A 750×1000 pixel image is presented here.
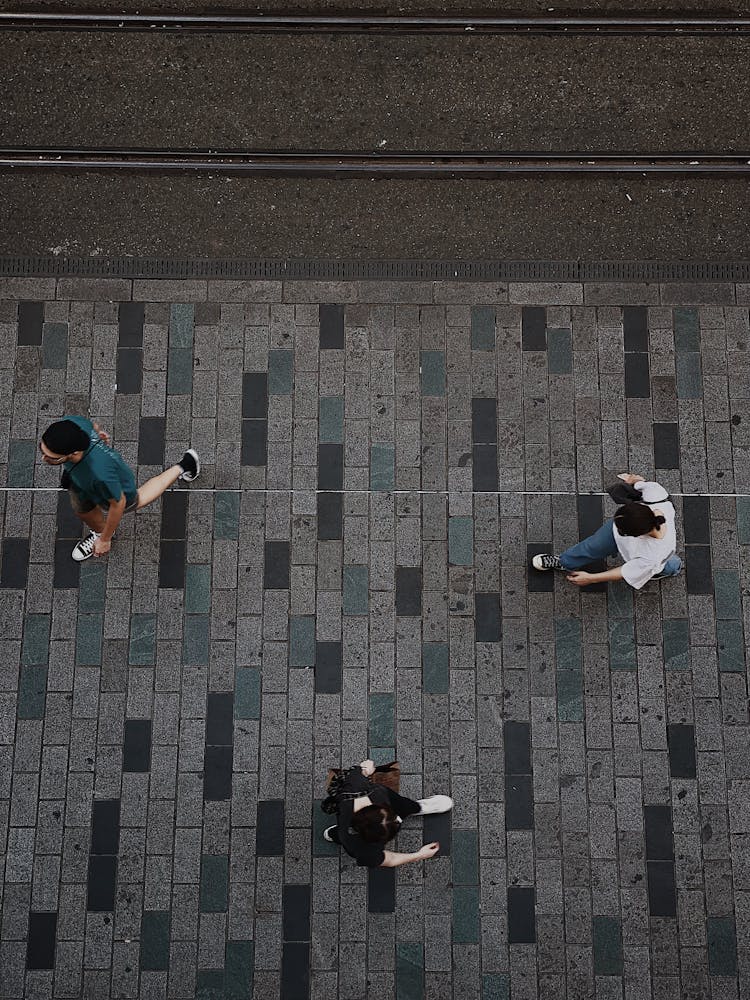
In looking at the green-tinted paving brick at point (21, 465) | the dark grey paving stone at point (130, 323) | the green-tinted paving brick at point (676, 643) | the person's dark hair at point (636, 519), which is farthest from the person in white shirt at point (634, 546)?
the green-tinted paving brick at point (21, 465)

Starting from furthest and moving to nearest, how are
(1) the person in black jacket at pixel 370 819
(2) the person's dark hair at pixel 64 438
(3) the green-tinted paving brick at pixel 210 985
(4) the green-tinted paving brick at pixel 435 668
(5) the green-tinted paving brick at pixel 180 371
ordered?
(5) the green-tinted paving brick at pixel 180 371 < (4) the green-tinted paving brick at pixel 435 668 < (3) the green-tinted paving brick at pixel 210 985 < (1) the person in black jacket at pixel 370 819 < (2) the person's dark hair at pixel 64 438

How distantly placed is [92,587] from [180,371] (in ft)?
5.89

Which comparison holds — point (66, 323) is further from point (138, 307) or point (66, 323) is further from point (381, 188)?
point (381, 188)

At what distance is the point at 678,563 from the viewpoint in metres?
6.47

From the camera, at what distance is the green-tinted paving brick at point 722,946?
6.37m

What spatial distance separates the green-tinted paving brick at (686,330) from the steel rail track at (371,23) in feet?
7.99

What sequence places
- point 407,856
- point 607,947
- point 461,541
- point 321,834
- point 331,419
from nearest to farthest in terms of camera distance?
point 407,856
point 607,947
point 321,834
point 461,541
point 331,419

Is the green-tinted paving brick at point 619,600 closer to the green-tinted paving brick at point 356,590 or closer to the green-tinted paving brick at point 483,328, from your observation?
the green-tinted paving brick at point 356,590

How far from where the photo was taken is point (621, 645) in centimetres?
674

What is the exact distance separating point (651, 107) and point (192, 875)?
703cm

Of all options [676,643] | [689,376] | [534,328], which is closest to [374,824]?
[676,643]

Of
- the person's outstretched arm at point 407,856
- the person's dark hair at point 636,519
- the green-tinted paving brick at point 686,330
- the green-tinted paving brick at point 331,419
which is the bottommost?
the person's outstretched arm at point 407,856

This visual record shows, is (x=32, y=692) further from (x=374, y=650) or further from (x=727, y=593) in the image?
(x=727, y=593)

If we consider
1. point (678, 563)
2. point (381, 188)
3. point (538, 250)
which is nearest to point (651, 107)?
point (538, 250)
